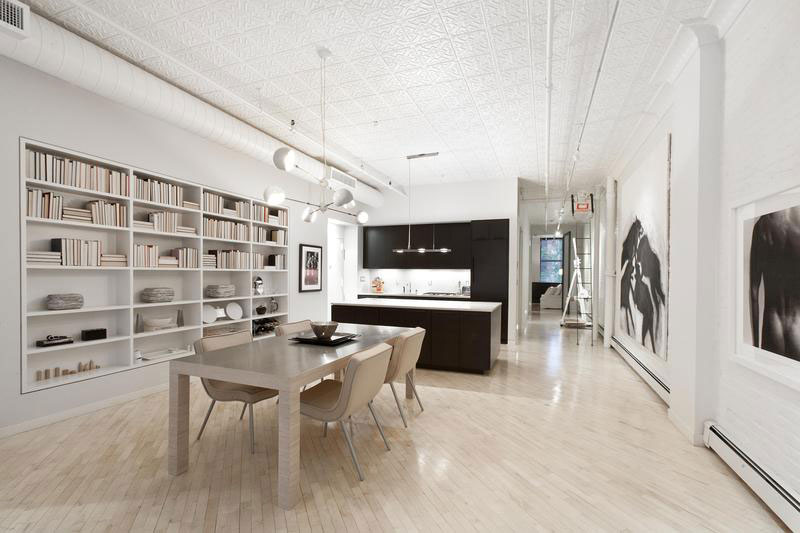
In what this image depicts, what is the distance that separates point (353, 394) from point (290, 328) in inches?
70.7

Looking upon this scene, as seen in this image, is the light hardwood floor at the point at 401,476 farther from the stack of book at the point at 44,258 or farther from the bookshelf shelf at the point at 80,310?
the stack of book at the point at 44,258

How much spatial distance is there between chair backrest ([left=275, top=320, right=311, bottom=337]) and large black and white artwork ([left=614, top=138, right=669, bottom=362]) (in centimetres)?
409

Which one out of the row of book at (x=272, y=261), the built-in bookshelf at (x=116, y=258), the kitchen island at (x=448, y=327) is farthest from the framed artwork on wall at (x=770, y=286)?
the row of book at (x=272, y=261)

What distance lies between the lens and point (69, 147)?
3.81m

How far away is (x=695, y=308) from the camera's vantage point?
324 centimetres

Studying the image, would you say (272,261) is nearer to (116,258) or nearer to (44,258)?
(116,258)

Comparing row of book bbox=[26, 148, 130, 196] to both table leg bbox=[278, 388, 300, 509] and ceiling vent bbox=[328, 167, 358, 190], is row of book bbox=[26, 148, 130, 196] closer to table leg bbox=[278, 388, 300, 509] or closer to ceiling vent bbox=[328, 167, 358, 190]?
ceiling vent bbox=[328, 167, 358, 190]

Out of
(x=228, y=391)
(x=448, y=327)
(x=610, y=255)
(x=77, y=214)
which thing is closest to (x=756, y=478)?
(x=448, y=327)

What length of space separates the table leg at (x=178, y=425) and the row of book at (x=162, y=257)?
2283 mm

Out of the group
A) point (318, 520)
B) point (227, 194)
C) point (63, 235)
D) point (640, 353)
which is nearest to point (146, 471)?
point (318, 520)

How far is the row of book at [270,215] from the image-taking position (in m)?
6.14

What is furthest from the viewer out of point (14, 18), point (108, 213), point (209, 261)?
point (209, 261)

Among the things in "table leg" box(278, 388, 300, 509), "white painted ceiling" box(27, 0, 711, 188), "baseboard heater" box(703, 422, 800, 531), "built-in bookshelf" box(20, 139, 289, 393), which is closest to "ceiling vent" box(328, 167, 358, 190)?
"white painted ceiling" box(27, 0, 711, 188)

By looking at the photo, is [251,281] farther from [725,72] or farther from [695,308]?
[725,72]
